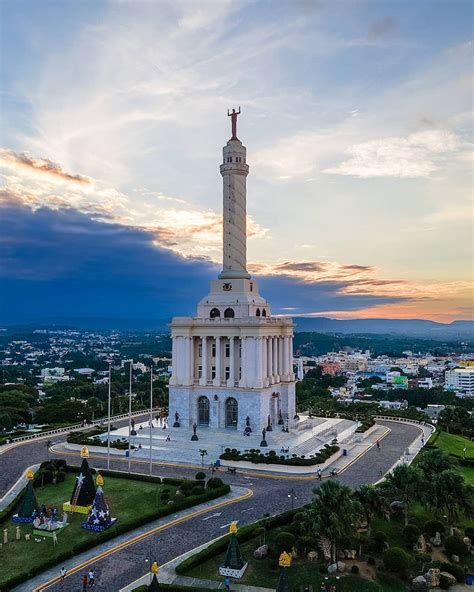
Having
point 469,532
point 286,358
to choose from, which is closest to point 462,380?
point 286,358

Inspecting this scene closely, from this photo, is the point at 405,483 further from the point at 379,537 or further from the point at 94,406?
the point at 94,406

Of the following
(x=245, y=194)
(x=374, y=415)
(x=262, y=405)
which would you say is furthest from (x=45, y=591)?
(x=374, y=415)

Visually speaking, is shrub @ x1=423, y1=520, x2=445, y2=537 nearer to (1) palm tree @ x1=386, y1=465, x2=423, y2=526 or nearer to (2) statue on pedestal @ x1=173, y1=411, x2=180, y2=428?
(1) palm tree @ x1=386, y1=465, x2=423, y2=526

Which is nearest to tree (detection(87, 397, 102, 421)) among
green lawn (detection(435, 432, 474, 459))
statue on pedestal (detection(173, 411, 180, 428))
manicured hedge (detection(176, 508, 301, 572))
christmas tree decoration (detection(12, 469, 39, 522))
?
statue on pedestal (detection(173, 411, 180, 428))

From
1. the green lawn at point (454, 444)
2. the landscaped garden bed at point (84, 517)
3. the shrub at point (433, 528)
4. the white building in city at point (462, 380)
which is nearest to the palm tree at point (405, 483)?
the shrub at point (433, 528)

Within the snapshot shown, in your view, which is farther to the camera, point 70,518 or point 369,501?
point 70,518

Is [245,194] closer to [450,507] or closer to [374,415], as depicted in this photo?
[374,415]
